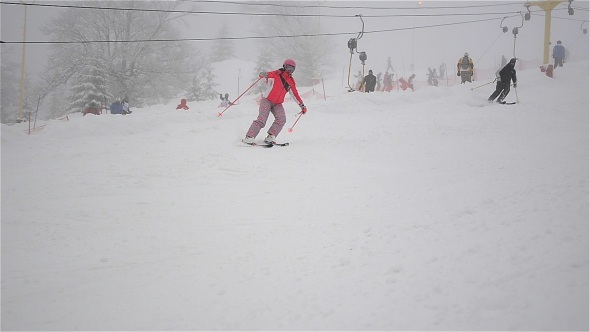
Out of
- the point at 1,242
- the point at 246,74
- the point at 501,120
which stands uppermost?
the point at 246,74

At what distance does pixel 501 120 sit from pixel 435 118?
1564mm

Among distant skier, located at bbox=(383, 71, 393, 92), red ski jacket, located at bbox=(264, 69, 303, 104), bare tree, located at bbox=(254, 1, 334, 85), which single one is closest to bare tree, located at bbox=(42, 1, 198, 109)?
bare tree, located at bbox=(254, 1, 334, 85)

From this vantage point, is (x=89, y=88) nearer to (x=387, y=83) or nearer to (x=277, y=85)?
(x=277, y=85)

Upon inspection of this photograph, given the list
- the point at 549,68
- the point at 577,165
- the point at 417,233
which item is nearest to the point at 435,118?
the point at 577,165

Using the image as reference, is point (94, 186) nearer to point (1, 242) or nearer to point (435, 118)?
point (1, 242)

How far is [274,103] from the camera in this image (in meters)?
7.58

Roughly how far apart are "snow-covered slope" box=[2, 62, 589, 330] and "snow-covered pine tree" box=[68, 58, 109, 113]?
16.3m

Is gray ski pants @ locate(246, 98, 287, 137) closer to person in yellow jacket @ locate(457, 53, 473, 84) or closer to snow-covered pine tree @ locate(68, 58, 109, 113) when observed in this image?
person in yellow jacket @ locate(457, 53, 473, 84)

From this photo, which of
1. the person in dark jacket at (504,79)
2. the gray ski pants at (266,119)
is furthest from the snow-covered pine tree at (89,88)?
the person in dark jacket at (504,79)

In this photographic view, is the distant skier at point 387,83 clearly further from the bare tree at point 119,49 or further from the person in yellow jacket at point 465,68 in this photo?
the bare tree at point 119,49

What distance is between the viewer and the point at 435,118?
957 centimetres

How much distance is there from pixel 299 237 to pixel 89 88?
A: 22297 millimetres

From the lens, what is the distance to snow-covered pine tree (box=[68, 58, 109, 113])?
20.9 m

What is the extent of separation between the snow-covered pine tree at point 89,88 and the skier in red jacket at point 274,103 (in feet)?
57.5
